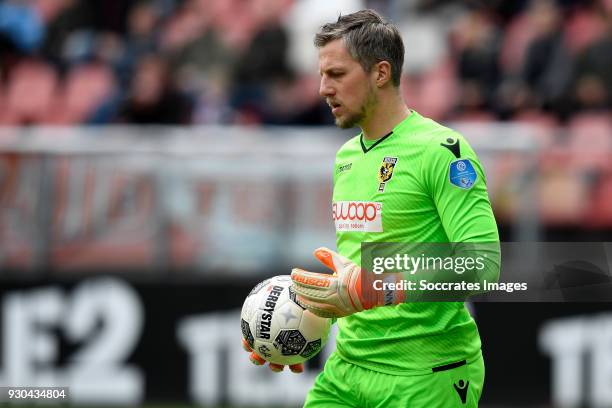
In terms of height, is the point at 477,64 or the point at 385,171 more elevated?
the point at 477,64

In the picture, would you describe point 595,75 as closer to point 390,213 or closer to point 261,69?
point 261,69

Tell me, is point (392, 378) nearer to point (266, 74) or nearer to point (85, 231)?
point (85, 231)

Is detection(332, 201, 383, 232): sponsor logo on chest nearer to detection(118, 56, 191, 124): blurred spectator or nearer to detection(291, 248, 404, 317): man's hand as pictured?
detection(291, 248, 404, 317): man's hand

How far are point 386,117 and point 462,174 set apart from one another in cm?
52

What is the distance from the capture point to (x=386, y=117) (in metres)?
4.77

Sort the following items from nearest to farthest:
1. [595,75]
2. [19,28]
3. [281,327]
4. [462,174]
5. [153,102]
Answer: [462,174] → [281,327] → [595,75] → [153,102] → [19,28]

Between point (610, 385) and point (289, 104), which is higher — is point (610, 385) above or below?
→ below

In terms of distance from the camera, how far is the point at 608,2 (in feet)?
42.1

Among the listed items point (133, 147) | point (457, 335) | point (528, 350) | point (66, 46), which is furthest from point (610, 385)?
point (66, 46)

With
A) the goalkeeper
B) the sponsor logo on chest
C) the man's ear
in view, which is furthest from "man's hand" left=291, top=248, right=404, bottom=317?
the man's ear

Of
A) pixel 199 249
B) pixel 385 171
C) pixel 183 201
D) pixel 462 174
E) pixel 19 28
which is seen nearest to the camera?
pixel 462 174

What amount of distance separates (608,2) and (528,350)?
479cm

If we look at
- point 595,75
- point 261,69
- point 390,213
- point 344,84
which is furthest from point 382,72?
point 261,69

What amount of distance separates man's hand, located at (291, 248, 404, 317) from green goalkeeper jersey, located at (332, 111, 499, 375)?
35cm
